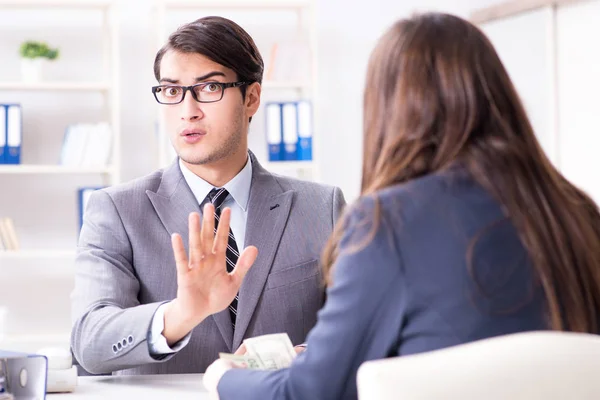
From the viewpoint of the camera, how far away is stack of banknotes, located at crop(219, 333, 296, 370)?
1.60 metres

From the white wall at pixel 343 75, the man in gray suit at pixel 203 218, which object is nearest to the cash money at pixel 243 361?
the man in gray suit at pixel 203 218

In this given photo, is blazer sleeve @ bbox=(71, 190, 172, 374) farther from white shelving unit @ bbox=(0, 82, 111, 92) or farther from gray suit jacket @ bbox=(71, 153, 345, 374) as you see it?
white shelving unit @ bbox=(0, 82, 111, 92)

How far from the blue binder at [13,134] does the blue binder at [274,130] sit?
1.32 meters

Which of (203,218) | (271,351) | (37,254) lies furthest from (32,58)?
(271,351)

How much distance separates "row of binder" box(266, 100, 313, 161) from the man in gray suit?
7.92 ft

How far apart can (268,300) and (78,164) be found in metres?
2.86

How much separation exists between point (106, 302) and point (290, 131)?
9.58ft

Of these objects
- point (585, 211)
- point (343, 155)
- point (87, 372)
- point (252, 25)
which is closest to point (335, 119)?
point (343, 155)

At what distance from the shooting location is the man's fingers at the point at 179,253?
1643 millimetres

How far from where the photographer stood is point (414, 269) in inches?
48.7

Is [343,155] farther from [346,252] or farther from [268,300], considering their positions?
[346,252]

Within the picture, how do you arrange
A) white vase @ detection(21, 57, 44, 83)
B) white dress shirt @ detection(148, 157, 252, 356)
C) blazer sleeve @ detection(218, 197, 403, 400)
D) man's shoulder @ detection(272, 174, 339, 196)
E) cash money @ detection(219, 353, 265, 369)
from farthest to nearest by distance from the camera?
white vase @ detection(21, 57, 44, 83)
man's shoulder @ detection(272, 174, 339, 196)
white dress shirt @ detection(148, 157, 252, 356)
cash money @ detection(219, 353, 265, 369)
blazer sleeve @ detection(218, 197, 403, 400)

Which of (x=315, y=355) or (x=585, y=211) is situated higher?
(x=585, y=211)

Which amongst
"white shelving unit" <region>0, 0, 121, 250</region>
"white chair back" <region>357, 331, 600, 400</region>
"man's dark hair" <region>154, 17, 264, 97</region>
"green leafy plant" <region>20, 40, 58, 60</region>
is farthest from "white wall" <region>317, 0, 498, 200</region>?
"white chair back" <region>357, 331, 600, 400</region>
